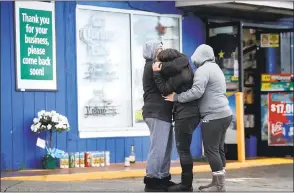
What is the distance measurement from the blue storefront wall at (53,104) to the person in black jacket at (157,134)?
4.05 metres

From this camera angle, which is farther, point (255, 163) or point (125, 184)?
point (255, 163)

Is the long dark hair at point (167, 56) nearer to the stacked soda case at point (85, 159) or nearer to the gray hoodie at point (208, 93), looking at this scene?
the gray hoodie at point (208, 93)

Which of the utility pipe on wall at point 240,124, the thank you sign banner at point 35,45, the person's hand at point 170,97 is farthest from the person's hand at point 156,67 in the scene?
the utility pipe on wall at point 240,124

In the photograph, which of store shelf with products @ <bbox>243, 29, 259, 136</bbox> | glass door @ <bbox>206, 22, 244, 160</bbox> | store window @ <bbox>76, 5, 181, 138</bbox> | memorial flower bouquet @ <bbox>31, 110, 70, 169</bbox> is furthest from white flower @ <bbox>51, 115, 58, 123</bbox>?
store shelf with products @ <bbox>243, 29, 259, 136</bbox>

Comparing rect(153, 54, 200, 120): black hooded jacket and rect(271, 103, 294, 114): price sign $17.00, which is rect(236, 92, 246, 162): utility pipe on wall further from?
rect(153, 54, 200, 120): black hooded jacket

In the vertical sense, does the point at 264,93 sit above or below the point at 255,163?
above

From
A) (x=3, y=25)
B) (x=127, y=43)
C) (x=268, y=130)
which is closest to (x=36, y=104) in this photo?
(x=3, y=25)

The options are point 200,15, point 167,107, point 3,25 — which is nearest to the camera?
point 167,107

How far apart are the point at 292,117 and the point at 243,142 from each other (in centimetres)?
152

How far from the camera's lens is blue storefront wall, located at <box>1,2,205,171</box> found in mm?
9828

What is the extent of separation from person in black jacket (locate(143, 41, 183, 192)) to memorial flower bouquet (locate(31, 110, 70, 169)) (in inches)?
146

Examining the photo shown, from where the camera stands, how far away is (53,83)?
1041 centimetres

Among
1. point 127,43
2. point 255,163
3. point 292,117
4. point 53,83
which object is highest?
point 127,43

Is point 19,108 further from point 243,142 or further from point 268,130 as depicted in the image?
point 268,130
